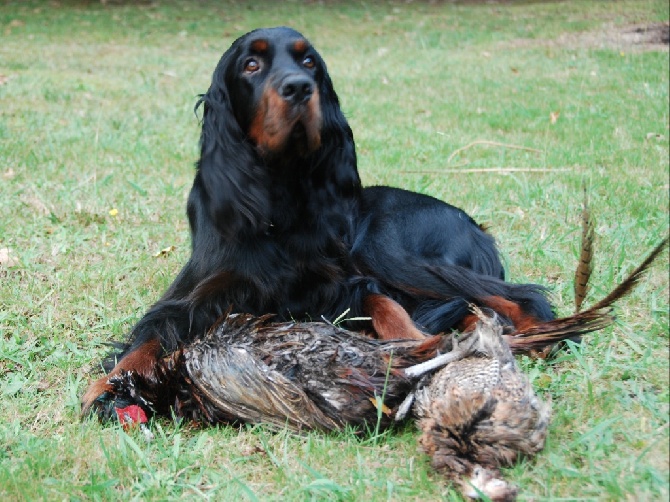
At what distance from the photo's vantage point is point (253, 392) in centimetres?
232

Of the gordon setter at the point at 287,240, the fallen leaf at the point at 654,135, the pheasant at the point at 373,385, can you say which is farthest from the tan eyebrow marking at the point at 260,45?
the fallen leaf at the point at 654,135

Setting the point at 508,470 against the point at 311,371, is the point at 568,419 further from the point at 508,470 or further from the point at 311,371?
the point at 311,371

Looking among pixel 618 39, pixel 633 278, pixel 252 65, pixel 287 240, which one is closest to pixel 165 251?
pixel 287 240

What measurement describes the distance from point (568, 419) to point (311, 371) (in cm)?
71

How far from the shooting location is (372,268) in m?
3.25

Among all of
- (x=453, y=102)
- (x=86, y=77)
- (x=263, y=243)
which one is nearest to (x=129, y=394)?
(x=263, y=243)

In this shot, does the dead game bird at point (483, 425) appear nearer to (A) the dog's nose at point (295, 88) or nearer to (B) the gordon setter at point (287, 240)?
(B) the gordon setter at point (287, 240)

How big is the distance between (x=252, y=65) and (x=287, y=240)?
651 millimetres

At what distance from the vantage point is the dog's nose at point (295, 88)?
2.77 m

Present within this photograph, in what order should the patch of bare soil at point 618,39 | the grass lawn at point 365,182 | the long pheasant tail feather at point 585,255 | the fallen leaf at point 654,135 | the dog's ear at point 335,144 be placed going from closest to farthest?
the grass lawn at point 365,182 → the long pheasant tail feather at point 585,255 → the dog's ear at point 335,144 → the fallen leaf at point 654,135 → the patch of bare soil at point 618,39

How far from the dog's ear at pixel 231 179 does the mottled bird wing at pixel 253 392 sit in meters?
0.62

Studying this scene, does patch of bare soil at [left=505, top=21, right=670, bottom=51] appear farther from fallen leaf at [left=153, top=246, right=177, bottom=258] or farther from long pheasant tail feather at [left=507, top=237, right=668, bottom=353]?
long pheasant tail feather at [left=507, top=237, right=668, bottom=353]

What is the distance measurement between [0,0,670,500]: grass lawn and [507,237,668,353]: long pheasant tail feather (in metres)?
0.15

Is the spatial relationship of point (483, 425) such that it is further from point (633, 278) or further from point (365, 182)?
point (365, 182)
